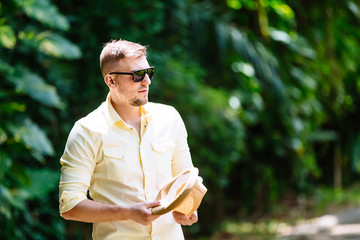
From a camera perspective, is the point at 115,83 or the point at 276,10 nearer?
the point at 115,83

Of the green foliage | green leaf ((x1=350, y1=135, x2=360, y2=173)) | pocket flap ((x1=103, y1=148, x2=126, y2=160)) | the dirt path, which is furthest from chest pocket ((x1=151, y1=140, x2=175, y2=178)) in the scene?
green leaf ((x1=350, y1=135, x2=360, y2=173))

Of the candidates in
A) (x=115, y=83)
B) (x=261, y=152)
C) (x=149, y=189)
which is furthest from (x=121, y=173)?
(x=261, y=152)

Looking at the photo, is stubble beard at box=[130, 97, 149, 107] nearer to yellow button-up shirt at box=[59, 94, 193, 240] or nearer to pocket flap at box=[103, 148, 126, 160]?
yellow button-up shirt at box=[59, 94, 193, 240]

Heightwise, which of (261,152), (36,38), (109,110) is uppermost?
(36,38)

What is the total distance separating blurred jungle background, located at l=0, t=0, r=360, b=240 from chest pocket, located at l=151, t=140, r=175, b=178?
2402 mm

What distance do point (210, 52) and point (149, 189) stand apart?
602cm

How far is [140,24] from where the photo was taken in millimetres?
6984

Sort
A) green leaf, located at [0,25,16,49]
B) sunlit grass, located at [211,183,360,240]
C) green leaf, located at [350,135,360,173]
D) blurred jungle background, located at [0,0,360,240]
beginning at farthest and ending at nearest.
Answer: green leaf, located at [350,135,360,173] → sunlit grass, located at [211,183,360,240] → blurred jungle background, located at [0,0,360,240] → green leaf, located at [0,25,16,49]

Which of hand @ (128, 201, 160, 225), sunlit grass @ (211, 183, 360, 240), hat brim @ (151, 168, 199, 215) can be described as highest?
hat brim @ (151, 168, 199, 215)

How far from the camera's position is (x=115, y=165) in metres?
2.47

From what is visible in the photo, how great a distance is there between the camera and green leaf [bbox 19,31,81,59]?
5484 millimetres

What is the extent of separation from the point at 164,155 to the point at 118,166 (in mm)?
241

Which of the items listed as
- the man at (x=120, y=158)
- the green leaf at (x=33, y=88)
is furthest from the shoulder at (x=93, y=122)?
the green leaf at (x=33, y=88)

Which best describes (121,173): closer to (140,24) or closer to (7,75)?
(7,75)
